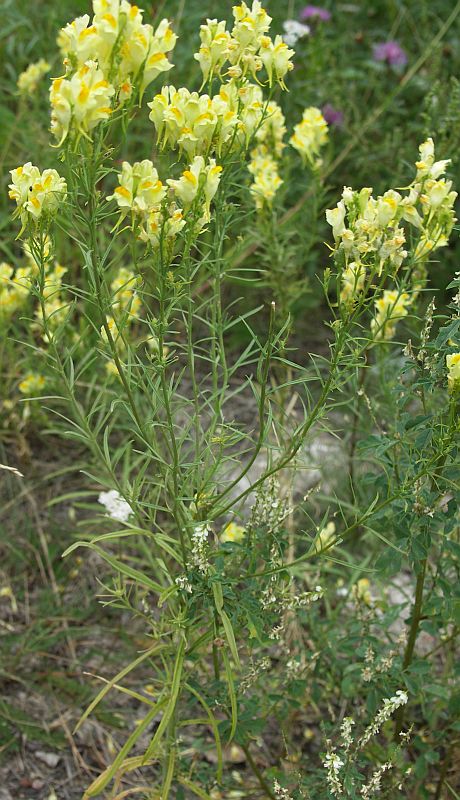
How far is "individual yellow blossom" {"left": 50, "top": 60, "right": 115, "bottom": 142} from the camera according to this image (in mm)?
1312

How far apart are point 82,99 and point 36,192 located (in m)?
0.25

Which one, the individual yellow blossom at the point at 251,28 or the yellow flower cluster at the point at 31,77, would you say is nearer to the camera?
the individual yellow blossom at the point at 251,28

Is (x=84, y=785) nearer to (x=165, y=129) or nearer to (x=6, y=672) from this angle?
(x=6, y=672)

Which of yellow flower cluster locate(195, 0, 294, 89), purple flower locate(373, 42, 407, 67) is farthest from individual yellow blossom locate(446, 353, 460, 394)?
purple flower locate(373, 42, 407, 67)

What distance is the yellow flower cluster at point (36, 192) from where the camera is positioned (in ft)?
4.98

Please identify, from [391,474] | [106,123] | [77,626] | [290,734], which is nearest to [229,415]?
[77,626]

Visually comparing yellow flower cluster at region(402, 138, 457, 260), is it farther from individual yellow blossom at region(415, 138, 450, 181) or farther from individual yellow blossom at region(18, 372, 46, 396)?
individual yellow blossom at region(18, 372, 46, 396)

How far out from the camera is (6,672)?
2381 millimetres

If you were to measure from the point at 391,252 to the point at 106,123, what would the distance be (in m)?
0.51

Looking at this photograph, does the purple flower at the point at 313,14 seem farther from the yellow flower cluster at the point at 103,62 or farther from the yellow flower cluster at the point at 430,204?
the yellow flower cluster at the point at 103,62

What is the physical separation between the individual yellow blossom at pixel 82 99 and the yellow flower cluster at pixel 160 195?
100 millimetres

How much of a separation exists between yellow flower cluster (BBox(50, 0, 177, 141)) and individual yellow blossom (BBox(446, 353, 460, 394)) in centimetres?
65

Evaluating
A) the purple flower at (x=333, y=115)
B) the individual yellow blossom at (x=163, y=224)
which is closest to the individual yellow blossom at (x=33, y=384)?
the individual yellow blossom at (x=163, y=224)

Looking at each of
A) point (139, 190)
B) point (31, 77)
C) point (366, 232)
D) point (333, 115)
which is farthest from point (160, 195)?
point (333, 115)
